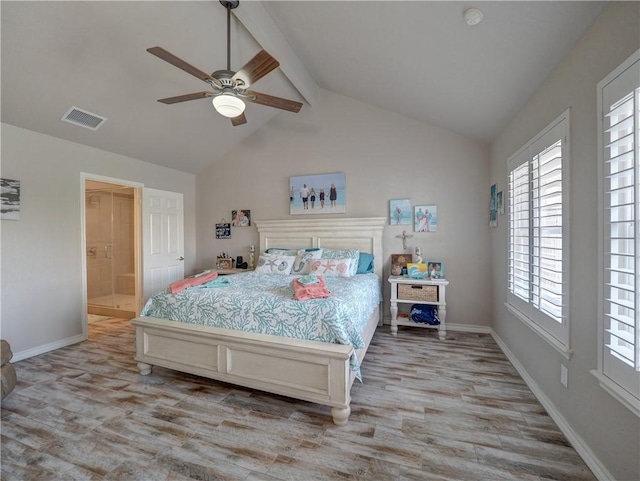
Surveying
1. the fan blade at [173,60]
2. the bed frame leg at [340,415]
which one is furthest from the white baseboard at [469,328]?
the fan blade at [173,60]

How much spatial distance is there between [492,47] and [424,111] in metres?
1.54

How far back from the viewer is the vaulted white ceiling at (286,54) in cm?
194

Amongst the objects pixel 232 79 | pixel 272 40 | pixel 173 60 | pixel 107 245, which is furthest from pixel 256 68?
pixel 107 245

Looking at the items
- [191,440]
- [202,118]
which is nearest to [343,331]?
[191,440]

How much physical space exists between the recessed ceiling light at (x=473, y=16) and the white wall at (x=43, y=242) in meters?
4.37

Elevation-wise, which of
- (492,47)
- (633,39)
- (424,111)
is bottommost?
(633,39)

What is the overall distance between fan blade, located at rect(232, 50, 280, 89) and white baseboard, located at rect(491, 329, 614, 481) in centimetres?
306

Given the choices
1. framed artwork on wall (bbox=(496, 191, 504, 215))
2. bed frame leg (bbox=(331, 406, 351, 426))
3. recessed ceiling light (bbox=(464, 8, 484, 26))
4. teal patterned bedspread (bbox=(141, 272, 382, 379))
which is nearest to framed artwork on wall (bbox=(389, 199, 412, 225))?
framed artwork on wall (bbox=(496, 191, 504, 215))

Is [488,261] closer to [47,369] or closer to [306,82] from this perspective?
[306,82]

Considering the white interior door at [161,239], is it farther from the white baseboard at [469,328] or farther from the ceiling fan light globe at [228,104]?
the white baseboard at [469,328]

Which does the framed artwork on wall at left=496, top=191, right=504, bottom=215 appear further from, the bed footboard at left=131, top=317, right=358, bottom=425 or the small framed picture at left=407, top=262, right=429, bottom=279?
the bed footboard at left=131, top=317, right=358, bottom=425

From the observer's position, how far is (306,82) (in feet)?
12.6

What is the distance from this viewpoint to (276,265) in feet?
12.7

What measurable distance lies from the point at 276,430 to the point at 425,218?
311 centimetres
